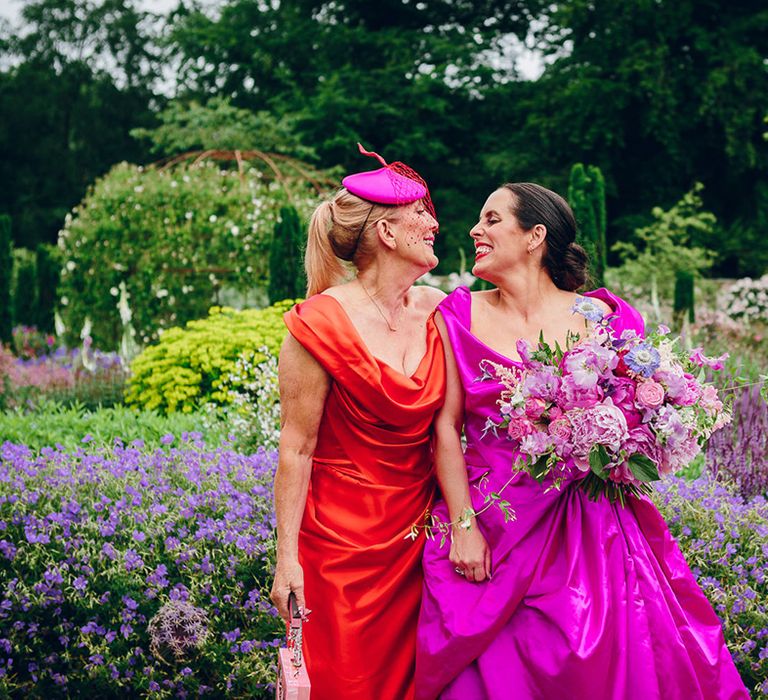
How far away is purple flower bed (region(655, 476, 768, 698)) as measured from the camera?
10.9 ft

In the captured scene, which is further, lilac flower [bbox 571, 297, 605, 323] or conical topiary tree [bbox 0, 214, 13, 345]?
conical topiary tree [bbox 0, 214, 13, 345]

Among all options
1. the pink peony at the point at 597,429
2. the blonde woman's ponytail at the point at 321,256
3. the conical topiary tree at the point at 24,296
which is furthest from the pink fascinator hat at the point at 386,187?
the conical topiary tree at the point at 24,296

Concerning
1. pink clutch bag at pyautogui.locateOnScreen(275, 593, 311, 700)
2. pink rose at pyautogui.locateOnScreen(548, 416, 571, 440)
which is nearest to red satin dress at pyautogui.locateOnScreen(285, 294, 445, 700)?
pink clutch bag at pyautogui.locateOnScreen(275, 593, 311, 700)

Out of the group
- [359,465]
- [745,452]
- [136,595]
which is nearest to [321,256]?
[359,465]

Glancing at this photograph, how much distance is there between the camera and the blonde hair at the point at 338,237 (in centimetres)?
276

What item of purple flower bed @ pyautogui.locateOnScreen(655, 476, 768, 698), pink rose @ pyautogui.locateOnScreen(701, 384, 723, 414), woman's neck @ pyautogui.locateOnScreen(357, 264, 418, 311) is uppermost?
woman's neck @ pyautogui.locateOnScreen(357, 264, 418, 311)

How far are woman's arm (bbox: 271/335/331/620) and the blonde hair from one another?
12.8 inches

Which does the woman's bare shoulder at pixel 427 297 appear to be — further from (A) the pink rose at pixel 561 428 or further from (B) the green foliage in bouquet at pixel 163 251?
(B) the green foliage in bouquet at pixel 163 251

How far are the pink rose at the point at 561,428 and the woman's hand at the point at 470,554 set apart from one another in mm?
409

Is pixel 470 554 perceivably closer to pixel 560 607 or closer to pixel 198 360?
pixel 560 607

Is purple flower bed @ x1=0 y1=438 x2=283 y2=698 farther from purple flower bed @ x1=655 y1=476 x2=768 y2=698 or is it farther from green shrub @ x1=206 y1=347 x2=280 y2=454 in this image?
purple flower bed @ x1=655 y1=476 x2=768 y2=698

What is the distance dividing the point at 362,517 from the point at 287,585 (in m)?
0.28

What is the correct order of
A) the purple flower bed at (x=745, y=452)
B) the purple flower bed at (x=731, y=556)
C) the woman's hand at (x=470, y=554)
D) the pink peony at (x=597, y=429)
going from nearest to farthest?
the pink peony at (x=597, y=429)
the woman's hand at (x=470, y=554)
the purple flower bed at (x=731, y=556)
the purple flower bed at (x=745, y=452)

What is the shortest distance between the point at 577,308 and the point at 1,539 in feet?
8.65
